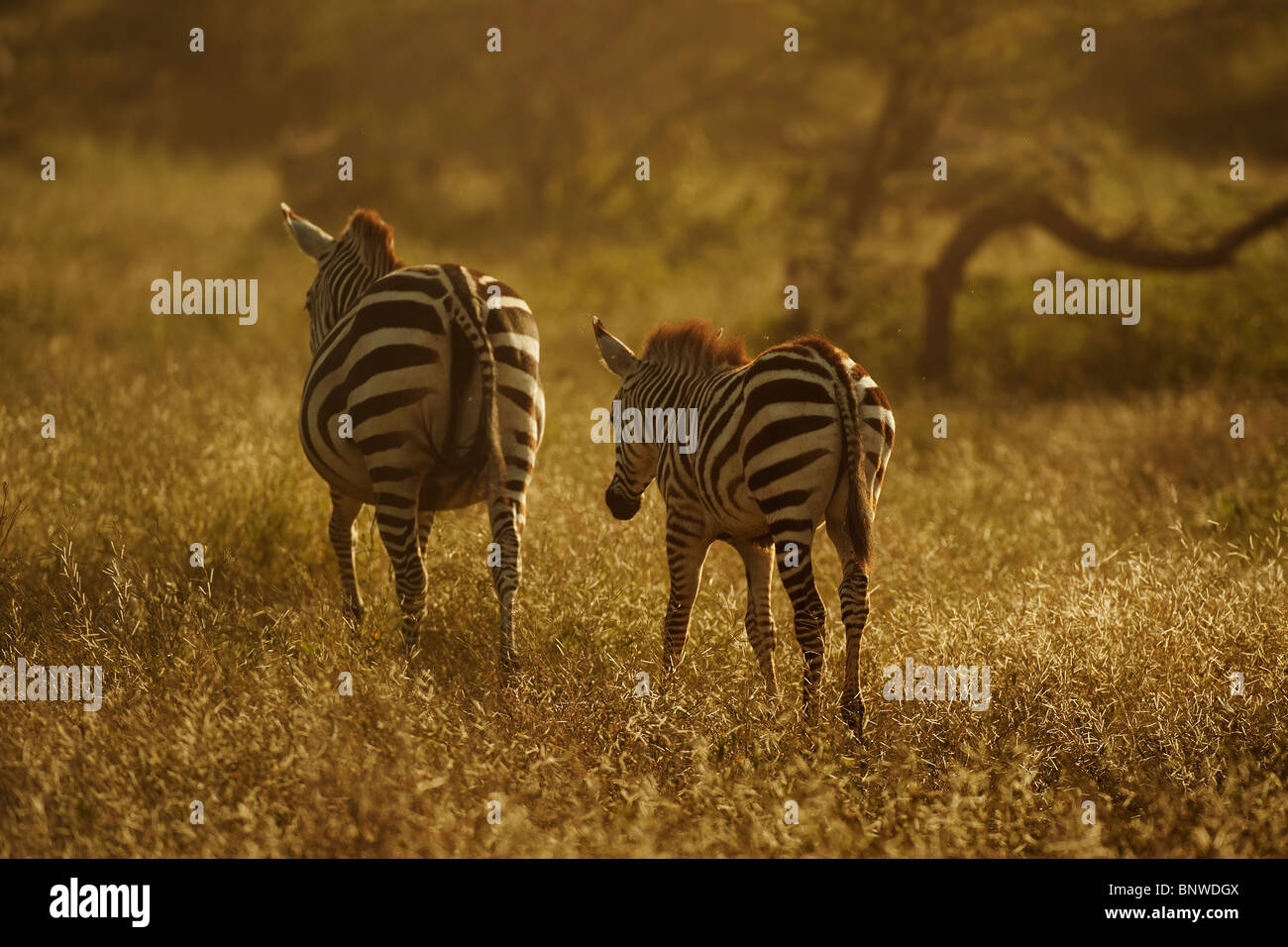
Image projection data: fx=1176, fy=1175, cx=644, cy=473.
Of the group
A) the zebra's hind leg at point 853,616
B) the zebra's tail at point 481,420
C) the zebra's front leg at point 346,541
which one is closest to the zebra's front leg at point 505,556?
the zebra's tail at point 481,420

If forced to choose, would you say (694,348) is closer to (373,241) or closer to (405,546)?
(405,546)

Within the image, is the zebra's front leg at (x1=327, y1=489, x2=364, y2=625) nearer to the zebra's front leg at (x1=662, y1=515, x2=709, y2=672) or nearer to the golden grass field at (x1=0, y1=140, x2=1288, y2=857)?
the golden grass field at (x1=0, y1=140, x2=1288, y2=857)

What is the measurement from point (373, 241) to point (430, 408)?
145cm

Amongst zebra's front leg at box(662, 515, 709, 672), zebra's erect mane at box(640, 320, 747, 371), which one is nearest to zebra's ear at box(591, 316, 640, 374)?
zebra's erect mane at box(640, 320, 747, 371)

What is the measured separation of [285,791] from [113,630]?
168 cm

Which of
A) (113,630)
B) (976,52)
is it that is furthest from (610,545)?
(976,52)

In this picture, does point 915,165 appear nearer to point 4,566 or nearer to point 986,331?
point 986,331

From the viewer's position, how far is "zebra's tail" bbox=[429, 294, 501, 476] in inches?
214

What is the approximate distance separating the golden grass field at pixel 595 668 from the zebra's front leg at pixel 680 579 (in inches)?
5.0

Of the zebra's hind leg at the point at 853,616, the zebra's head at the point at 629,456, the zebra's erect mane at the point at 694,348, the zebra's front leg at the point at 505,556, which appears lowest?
the zebra's hind leg at the point at 853,616

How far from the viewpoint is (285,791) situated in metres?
4.22

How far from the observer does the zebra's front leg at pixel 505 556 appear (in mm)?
5422

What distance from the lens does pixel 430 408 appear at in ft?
18.1

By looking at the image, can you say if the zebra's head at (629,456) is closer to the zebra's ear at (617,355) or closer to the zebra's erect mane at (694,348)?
the zebra's ear at (617,355)
